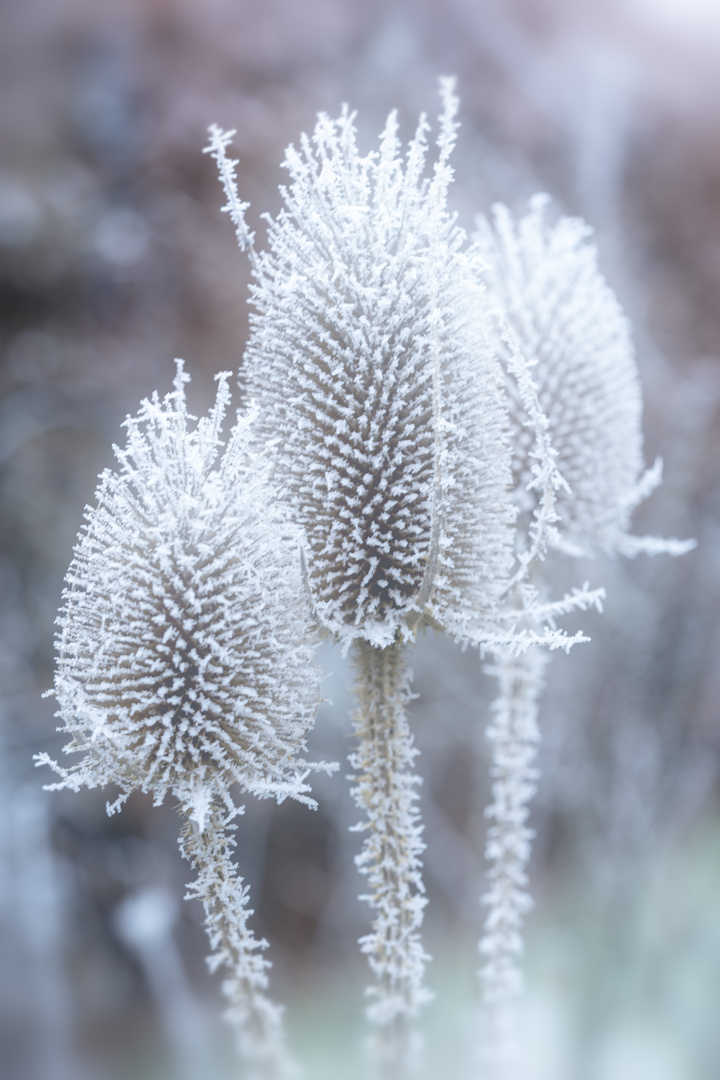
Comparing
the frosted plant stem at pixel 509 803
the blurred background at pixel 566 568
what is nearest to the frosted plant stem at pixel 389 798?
the frosted plant stem at pixel 509 803

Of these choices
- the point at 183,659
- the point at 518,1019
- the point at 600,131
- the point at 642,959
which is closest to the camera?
the point at 183,659

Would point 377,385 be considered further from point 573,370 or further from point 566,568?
point 566,568

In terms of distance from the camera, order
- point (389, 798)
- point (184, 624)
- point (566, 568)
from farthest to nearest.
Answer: point (566, 568) → point (389, 798) → point (184, 624)

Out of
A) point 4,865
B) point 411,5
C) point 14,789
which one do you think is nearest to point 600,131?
point 411,5

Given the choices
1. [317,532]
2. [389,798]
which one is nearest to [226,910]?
[389,798]

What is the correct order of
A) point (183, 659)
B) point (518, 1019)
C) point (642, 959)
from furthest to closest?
point (642, 959)
point (518, 1019)
point (183, 659)

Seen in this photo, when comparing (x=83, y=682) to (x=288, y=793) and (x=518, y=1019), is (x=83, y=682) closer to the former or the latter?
(x=288, y=793)

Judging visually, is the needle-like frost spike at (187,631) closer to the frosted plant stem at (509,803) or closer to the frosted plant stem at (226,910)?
the frosted plant stem at (226,910)
